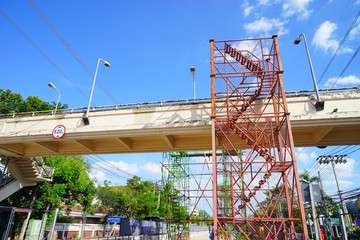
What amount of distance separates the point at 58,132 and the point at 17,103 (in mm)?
19514

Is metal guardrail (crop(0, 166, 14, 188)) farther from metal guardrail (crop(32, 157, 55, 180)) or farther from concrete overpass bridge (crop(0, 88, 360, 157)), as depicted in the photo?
concrete overpass bridge (crop(0, 88, 360, 157))

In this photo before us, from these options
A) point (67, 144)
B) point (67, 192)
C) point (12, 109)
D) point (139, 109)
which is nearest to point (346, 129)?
point (139, 109)

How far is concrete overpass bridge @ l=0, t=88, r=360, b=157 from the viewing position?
38.3 feet

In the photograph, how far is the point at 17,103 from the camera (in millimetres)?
28906

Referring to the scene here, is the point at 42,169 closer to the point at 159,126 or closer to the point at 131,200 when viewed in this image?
the point at 159,126

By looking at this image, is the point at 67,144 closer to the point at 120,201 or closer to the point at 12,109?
the point at 12,109

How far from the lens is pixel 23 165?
779 inches

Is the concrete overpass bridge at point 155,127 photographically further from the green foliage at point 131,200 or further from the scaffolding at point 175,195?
the green foliage at point 131,200

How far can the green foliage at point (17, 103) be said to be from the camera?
1114 inches

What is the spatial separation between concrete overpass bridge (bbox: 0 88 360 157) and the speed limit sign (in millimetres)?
128

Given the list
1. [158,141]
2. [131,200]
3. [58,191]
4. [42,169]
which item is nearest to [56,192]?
[58,191]

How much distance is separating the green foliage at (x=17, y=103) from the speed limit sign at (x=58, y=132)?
17928mm

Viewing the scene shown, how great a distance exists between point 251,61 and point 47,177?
21283 millimetres

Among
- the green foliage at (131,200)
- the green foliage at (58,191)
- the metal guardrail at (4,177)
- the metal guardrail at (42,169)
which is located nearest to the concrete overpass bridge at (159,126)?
the metal guardrail at (4,177)
